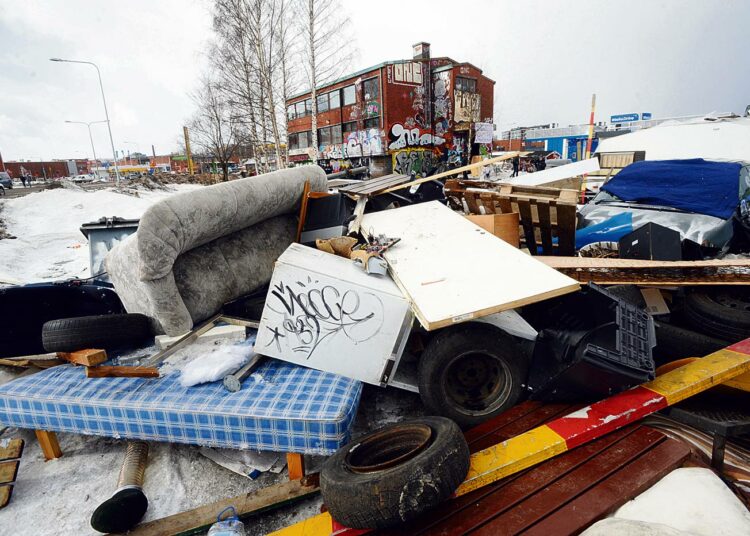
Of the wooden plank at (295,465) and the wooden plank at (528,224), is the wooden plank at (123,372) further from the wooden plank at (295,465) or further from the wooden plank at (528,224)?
the wooden plank at (528,224)

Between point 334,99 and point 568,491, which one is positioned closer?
point 568,491

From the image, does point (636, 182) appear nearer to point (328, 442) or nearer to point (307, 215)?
point (307, 215)

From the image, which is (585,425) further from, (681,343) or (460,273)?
(681,343)

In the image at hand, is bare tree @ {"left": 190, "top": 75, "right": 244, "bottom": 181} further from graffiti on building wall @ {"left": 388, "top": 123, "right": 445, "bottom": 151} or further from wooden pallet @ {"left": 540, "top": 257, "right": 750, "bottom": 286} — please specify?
wooden pallet @ {"left": 540, "top": 257, "right": 750, "bottom": 286}

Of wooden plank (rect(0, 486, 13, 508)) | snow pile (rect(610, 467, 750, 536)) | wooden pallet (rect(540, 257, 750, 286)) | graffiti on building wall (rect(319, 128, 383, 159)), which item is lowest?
wooden plank (rect(0, 486, 13, 508))

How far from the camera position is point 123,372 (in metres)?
2.66

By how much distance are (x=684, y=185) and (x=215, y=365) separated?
210 inches

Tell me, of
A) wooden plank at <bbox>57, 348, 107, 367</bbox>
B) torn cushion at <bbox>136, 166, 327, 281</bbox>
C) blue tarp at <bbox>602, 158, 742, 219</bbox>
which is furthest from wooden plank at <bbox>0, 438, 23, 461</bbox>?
blue tarp at <bbox>602, 158, 742, 219</bbox>

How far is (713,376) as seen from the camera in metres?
2.26

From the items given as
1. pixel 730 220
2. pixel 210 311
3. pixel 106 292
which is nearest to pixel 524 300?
pixel 210 311

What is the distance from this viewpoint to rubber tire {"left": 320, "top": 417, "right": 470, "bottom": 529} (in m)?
1.66

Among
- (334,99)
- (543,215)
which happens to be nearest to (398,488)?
(543,215)

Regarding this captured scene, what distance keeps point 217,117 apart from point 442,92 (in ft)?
43.4

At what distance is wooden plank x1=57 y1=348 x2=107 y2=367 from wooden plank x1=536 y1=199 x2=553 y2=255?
397 centimetres
